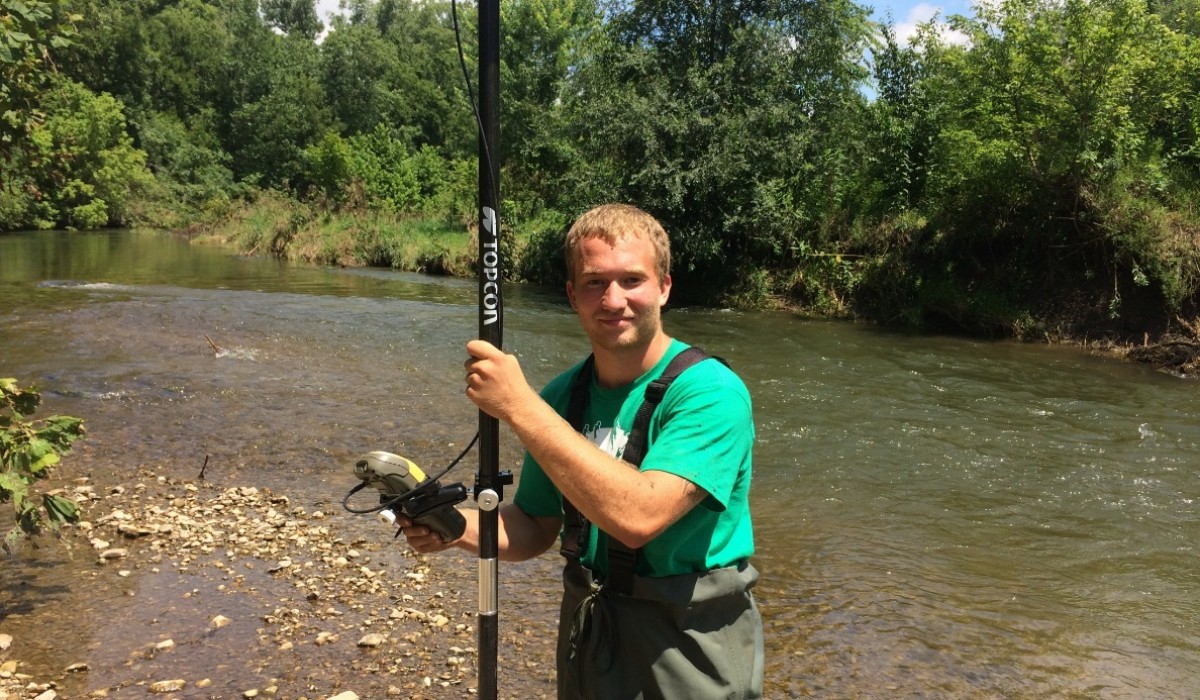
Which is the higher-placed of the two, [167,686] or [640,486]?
[640,486]

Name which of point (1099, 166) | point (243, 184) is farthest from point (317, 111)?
point (1099, 166)

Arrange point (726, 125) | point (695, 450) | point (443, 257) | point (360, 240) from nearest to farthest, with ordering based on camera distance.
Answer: point (695, 450), point (726, 125), point (443, 257), point (360, 240)

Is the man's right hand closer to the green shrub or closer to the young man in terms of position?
the young man

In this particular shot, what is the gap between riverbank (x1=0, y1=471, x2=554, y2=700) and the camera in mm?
4496

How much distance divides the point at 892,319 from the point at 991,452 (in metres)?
11.3

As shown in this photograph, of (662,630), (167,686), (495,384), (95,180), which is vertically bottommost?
(167,686)

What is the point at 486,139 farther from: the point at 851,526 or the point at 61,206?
the point at 61,206

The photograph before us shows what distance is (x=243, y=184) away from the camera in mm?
62781

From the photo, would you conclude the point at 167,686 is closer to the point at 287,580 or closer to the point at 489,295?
the point at 287,580

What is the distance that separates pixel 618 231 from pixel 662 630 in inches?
40.8

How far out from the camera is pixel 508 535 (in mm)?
2775

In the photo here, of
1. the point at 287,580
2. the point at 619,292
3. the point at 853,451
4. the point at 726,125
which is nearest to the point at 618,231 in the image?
the point at 619,292

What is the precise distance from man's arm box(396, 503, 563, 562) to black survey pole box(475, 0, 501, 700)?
0.17 m

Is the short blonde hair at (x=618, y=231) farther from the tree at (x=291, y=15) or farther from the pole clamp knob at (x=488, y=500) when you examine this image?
the tree at (x=291, y=15)
